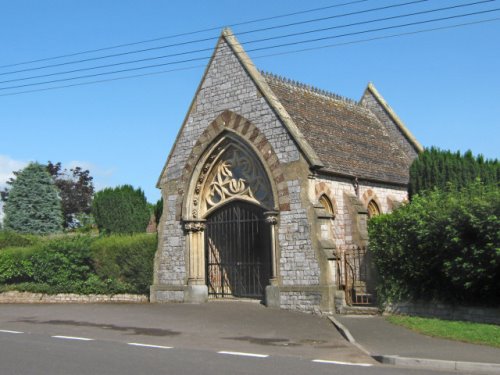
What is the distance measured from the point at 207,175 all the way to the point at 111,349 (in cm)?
1040

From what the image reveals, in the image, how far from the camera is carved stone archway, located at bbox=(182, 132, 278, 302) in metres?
20.1

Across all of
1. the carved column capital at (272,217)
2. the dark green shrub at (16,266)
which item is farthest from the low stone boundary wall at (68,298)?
the carved column capital at (272,217)


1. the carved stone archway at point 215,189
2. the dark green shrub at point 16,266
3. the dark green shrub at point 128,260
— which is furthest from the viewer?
the dark green shrub at point 16,266

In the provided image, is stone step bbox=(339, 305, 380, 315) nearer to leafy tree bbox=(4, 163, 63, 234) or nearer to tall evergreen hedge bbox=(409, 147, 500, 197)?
tall evergreen hedge bbox=(409, 147, 500, 197)

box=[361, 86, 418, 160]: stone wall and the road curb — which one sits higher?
box=[361, 86, 418, 160]: stone wall

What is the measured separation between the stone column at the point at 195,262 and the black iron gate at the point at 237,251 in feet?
1.31

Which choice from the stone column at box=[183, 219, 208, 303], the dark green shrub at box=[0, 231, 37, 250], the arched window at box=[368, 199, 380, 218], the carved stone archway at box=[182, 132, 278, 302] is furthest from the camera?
the dark green shrub at box=[0, 231, 37, 250]

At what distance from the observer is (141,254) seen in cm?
2250

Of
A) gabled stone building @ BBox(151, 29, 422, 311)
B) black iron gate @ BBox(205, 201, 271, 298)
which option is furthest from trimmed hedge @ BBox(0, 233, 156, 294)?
black iron gate @ BBox(205, 201, 271, 298)

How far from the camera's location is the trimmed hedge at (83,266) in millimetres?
22562

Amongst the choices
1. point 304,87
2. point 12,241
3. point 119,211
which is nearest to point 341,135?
point 304,87

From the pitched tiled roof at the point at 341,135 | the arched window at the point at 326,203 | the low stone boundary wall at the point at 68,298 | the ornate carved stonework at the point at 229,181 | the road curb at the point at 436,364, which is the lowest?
the road curb at the point at 436,364

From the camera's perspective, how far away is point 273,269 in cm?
1883

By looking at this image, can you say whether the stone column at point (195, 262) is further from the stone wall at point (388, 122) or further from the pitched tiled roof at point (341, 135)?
the stone wall at point (388, 122)
